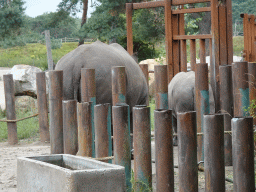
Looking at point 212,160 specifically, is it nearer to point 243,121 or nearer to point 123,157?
point 243,121

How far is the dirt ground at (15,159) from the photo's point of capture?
3.98m

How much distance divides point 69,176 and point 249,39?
286 inches

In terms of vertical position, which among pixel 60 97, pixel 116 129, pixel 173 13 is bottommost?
pixel 116 129

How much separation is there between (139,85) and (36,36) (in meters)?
12.9

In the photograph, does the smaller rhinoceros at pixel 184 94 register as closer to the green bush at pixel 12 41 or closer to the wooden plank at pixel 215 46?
the wooden plank at pixel 215 46

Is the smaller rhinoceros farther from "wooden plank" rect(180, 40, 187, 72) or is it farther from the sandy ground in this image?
the sandy ground

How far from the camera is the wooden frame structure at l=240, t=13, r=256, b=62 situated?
8.61 m

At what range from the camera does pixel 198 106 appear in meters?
4.09

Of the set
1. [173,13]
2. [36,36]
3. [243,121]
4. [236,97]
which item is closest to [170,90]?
[173,13]

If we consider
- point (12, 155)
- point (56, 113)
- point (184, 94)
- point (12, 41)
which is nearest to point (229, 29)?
point (184, 94)

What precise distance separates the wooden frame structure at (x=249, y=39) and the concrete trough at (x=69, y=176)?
668 cm

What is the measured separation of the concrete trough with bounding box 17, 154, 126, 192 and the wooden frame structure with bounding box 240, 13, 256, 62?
668 centimetres

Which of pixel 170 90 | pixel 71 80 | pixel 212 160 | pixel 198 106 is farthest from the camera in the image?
pixel 170 90

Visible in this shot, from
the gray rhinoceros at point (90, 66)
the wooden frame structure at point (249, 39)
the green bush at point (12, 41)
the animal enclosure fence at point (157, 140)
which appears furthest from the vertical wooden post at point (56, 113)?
the green bush at point (12, 41)
